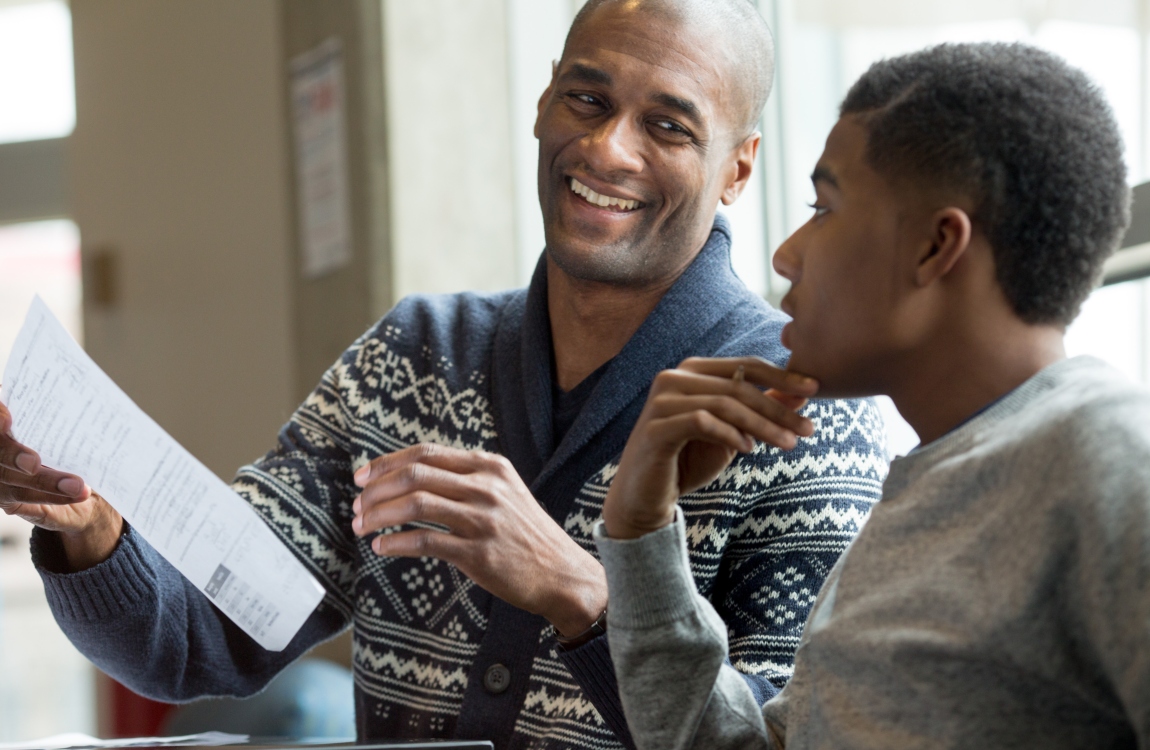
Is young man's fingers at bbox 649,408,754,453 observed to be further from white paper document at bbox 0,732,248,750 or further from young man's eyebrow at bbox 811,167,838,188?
white paper document at bbox 0,732,248,750

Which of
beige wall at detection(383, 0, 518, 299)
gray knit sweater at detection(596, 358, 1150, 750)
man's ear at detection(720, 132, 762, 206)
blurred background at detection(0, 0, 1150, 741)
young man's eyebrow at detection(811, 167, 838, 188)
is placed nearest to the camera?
gray knit sweater at detection(596, 358, 1150, 750)

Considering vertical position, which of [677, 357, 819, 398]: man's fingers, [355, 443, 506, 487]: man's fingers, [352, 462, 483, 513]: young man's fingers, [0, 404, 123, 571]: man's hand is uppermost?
[677, 357, 819, 398]: man's fingers

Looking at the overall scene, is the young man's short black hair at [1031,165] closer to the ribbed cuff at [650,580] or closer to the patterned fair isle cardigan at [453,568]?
the ribbed cuff at [650,580]

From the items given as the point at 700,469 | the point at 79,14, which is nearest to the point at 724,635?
the point at 700,469

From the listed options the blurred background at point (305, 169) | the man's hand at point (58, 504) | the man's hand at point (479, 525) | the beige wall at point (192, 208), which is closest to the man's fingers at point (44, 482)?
the man's hand at point (58, 504)

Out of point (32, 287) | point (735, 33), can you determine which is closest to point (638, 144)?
point (735, 33)

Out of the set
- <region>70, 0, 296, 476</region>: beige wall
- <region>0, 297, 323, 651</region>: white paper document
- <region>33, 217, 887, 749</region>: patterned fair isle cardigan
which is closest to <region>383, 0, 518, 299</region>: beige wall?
<region>70, 0, 296, 476</region>: beige wall

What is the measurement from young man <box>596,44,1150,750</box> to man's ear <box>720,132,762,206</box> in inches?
25.8

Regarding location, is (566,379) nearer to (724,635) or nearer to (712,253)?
(712,253)

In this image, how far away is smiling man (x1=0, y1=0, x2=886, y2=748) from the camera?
1329mm

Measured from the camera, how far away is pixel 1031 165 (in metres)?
0.86

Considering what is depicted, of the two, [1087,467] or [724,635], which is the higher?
[1087,467]

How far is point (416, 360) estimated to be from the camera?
1.69 m

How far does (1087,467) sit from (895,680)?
0.18m
